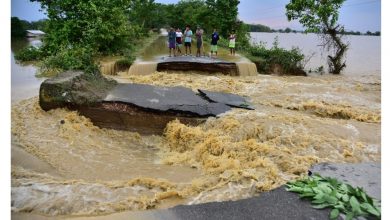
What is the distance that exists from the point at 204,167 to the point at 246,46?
12.2m

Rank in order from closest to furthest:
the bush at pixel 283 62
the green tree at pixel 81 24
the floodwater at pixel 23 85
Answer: the floodwater at pixel 23 85 < the green tree at pixel 81 24 < the bush at pixel 283 62

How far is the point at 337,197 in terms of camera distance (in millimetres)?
2906

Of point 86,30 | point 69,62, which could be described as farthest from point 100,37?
point 69,62

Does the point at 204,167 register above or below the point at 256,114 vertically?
below

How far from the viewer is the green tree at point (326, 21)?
1180 centimetres

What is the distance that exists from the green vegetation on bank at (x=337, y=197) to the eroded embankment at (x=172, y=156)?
48cm

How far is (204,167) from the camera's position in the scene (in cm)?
456

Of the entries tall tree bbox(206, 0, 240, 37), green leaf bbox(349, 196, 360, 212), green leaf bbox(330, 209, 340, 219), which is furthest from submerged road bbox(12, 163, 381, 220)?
tall tree bbox(206, 0, 240, 37)

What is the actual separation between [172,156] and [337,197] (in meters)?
2.64

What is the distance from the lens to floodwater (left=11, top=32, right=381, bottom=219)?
3459 millimetres

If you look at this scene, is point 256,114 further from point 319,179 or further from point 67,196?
point 67,196

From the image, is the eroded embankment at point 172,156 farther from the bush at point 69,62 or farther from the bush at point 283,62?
the bush at point 283,62

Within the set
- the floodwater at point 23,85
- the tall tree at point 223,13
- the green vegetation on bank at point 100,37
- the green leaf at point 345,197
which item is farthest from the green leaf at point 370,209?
the tall tree at point 223,13

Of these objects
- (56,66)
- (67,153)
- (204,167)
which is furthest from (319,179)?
(56,66)
